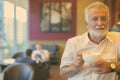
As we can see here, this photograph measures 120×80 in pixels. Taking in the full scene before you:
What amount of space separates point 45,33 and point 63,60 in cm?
1109

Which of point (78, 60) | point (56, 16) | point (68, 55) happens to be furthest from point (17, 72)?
point (56, 16)

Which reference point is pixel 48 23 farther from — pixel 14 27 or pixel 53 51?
pixel 14 27

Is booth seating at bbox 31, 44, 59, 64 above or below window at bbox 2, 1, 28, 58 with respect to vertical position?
below

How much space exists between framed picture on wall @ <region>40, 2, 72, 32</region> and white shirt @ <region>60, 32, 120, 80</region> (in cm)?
1081

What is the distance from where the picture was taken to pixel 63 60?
196cm

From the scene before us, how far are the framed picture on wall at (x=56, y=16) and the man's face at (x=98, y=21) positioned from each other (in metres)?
10.9

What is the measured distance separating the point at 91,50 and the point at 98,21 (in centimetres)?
22

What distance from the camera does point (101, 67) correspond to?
1680 millimetres

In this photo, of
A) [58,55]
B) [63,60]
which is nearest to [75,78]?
[63,60]

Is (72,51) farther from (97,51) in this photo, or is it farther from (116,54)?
(116,54)

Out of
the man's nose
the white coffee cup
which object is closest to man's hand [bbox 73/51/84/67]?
the white coffee cup

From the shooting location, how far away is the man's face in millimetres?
1806

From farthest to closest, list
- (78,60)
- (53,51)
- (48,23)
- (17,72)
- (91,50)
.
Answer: (48,23) < (53,51) < (17,72) < (91,50) < (78,60)

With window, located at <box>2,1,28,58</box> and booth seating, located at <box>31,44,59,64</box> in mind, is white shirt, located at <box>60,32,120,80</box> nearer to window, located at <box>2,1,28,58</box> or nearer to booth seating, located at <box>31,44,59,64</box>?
window, located at <box>2,1,28,58</box>
